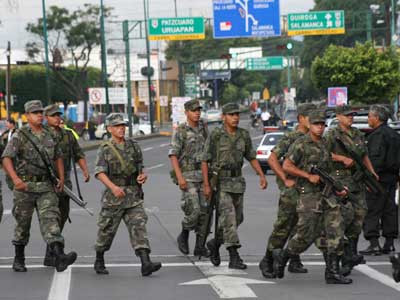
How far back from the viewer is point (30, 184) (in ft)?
38.8

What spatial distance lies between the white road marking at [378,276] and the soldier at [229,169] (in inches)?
50.6

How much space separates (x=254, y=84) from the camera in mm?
143750

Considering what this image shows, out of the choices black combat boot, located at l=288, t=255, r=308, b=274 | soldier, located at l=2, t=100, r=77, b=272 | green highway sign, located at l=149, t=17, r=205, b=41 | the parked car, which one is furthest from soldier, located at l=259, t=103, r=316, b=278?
green highway sign, located at l=149, t=17, r=205, b=41

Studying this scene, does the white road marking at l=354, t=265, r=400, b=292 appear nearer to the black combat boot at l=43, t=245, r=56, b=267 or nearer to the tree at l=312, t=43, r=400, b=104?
the black combat boot at l=43, t=245, r=56, b=267

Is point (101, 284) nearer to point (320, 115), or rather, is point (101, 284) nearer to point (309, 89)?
point (320, 115)

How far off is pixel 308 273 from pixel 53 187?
2.90m

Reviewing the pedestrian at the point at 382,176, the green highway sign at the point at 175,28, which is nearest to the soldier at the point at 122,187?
the pedestrian at the point at 382,176

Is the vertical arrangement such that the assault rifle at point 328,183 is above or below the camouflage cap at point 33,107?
below

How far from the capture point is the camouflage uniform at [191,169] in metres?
12.9

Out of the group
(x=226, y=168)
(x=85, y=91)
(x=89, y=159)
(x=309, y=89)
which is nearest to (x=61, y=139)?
(x=226, y=168)

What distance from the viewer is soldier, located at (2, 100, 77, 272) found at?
1175cm

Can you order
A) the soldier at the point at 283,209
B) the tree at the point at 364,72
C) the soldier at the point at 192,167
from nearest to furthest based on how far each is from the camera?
the soldier at the point at 283,209
the soldier at the point at 192,167
the tree at the point at 364,72

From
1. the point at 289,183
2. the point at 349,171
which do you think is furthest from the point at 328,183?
the point at 349,171

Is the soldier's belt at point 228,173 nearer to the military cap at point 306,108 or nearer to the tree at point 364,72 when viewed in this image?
the military cap at point 306,108
